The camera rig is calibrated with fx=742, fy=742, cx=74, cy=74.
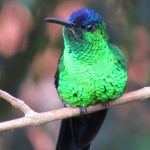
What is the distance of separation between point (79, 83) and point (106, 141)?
140 cm

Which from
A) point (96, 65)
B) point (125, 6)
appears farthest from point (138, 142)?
point (96, 65)

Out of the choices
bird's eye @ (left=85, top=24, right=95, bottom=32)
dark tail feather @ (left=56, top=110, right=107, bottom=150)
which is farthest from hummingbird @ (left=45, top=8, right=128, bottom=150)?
dark tail feather @ (left=56, top=110, right=107, bottom=150)

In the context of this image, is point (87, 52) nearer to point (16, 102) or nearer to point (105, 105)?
point (105, 105)

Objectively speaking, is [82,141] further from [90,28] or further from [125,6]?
[125,6]

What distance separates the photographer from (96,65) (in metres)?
4.16

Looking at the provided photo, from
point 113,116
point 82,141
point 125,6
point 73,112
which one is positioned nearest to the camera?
point 73,112

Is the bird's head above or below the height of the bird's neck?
above

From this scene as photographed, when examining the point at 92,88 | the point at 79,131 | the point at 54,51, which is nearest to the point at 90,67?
the point at 92,88

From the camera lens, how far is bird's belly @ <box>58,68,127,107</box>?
412cm

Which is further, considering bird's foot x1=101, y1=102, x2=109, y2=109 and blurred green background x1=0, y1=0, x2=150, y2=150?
blurred green background x1=0, y1=0, x2=150, y2=150

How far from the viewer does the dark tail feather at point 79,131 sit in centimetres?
441

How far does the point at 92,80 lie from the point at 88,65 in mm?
95

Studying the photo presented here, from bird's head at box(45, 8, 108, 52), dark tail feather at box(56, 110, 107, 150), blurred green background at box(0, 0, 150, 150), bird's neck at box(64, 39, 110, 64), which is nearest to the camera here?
bird's head at box(45, 8, 108, 52)

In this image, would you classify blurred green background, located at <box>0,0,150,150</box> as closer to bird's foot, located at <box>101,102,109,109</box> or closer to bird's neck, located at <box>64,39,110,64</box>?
bird's neck, located at <box>64,39,110,64</box>
